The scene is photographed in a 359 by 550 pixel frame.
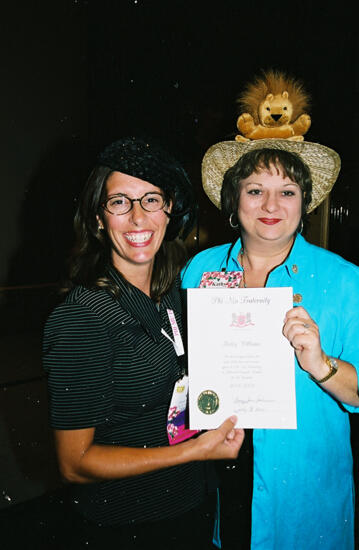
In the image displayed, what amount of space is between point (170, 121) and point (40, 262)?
147 inches

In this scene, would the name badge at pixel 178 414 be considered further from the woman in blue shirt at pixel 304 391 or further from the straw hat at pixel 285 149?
the straw hat at pixel 285 149

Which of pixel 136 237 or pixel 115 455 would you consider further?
pixel 136 237

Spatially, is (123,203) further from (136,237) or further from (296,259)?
(296,259)

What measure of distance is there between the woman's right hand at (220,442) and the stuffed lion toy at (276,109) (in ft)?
4.03

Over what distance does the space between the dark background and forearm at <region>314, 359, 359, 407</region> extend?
206 cm

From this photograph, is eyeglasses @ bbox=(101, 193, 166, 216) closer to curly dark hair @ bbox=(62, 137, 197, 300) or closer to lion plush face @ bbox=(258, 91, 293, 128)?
curly dark hair @ bbox=(62, 137, 197, 300)

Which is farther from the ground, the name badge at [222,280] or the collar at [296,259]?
the collar at [296,259]

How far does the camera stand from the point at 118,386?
4.30ft

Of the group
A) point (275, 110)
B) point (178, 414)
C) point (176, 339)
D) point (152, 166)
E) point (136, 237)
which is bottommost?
point (178, 414)

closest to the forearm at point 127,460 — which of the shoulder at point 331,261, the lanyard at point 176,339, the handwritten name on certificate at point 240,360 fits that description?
the handwritten name on certificate at point 240,360

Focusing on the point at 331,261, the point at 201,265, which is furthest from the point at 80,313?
the point at 331,261

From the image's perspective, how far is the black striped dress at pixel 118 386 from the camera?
1238 mm

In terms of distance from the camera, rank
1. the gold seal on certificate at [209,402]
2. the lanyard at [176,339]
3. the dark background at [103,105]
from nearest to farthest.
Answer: the gold seal on certificate at [209,402]
the lanyard at [176,339]
the dark background at [103,105]

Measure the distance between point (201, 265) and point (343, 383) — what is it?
0.83 metres
